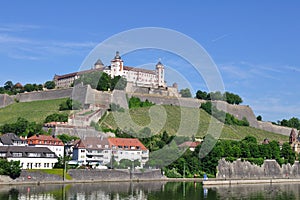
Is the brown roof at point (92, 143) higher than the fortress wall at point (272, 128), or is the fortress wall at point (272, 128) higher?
the fortress wall at point (272, 128)

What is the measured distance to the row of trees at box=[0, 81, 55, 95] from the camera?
9700cm

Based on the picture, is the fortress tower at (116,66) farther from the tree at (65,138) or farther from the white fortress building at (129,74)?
the tree at (65,138)

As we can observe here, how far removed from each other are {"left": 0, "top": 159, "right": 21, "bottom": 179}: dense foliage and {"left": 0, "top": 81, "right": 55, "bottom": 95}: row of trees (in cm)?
5577

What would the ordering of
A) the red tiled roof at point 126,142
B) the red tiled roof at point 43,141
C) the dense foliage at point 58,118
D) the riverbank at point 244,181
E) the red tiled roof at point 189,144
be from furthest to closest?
1. the dense foliage at point 58,118
2. the red tiled roof at point 189,144
3. the red tiled roof at point 126,142
4. the red tiled roof at point 43,141
5. the riverbank at point 244,181

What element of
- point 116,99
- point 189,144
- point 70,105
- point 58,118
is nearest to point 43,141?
point 58,118

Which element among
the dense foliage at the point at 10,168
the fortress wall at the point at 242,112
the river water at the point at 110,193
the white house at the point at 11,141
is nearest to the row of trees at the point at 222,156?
the river water at the point at 110,193

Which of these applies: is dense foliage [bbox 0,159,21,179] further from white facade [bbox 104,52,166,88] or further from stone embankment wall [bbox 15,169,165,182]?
white facade [bbox 104,52,166,88]

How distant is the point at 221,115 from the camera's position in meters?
88.6

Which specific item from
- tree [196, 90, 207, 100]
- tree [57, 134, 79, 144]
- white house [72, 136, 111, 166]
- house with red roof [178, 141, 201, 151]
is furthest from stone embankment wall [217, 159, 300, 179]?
tree [196, 90, 207, 100]

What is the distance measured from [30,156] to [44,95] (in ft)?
151

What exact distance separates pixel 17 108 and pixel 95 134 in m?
28.8

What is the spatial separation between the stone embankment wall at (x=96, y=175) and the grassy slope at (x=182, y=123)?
63.4 ft

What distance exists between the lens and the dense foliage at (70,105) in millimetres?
79850

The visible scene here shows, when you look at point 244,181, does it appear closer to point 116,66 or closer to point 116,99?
point 116,99
